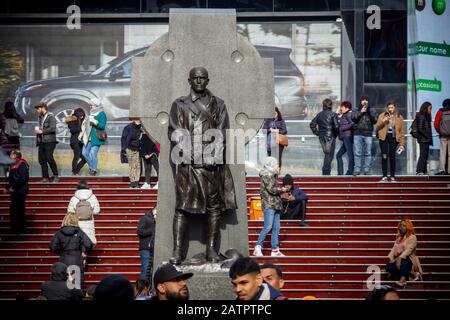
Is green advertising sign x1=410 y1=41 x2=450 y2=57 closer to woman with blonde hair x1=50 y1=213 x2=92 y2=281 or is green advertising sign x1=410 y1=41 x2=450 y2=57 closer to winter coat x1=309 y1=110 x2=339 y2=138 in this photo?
winter coat x1=309 y1=110 x2=339 y2=138

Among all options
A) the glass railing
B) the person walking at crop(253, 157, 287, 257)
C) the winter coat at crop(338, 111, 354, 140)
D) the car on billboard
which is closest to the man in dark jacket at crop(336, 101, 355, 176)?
the winter coat at crop(338, 111, 354, 140)

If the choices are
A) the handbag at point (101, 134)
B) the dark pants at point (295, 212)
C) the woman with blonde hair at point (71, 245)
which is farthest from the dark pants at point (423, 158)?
the woman with blonde hair at point (71, 245)

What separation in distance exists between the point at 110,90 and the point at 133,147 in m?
9.95

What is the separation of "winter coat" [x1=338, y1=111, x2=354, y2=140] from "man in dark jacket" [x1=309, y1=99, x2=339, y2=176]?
8.0 inches

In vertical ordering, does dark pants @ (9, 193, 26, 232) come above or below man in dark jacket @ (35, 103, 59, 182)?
below

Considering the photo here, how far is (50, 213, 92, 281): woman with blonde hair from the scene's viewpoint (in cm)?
1773

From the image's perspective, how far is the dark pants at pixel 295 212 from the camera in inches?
842

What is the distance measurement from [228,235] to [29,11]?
70.7ft

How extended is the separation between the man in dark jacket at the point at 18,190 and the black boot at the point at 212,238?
8055 millimetres

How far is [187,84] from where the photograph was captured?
47.5ft

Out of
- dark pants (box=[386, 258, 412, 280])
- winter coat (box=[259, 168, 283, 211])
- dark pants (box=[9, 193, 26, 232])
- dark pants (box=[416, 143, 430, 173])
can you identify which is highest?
dark pants (box=[416, 143, 430, 173])

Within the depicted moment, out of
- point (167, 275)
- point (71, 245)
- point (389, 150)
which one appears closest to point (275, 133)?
point (389, 150)

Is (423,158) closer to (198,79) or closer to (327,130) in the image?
(327,130)
